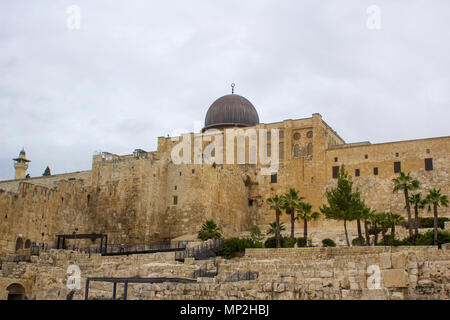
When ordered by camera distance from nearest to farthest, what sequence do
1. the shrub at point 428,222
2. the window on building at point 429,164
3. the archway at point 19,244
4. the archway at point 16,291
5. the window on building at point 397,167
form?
1. the archway at point 16,291
2. the archway at point 19,244
3. the shrub at point 428,222
4. the window on building at point 429,164
5. the window on building at point 397,167

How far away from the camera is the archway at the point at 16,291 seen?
2780 centimetres

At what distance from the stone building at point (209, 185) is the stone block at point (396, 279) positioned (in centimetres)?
2547

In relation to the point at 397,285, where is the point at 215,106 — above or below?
above

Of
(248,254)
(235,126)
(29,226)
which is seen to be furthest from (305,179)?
(29,226)

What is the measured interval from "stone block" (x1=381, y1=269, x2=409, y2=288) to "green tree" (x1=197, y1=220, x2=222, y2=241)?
910 inches

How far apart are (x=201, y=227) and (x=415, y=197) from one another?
15.3m

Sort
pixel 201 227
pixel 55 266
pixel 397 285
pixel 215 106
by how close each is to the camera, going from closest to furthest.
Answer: pixel 397 285, pixel 55 266, pixel 201 227, pixel 215 106

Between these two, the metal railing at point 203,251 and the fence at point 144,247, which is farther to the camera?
the fence at point 144,247

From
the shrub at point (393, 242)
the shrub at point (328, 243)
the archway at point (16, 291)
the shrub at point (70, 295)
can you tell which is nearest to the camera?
the shrub at point (70, 295)

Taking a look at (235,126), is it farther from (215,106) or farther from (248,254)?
(248,254)

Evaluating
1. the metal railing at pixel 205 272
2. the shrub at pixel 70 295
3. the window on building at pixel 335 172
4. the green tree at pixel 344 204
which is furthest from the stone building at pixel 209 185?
the metal railing at pixel 205 272

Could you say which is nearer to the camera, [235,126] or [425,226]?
[425,226]

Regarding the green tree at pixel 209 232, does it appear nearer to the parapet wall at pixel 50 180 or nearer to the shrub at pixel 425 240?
the shrub at pixel 425 240

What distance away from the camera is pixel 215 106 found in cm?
5500
